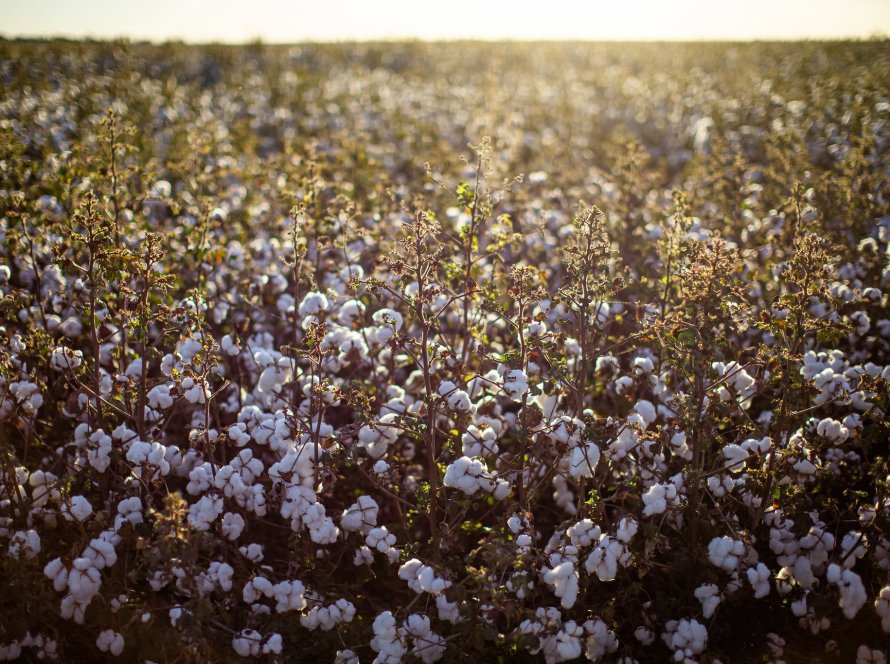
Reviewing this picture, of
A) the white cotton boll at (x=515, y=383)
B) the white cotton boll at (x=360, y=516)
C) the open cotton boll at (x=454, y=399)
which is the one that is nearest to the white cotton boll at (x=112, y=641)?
the white cotton boll at (x=360, y=516)

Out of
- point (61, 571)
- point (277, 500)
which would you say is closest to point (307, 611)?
point (277, 500)

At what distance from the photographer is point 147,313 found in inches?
118

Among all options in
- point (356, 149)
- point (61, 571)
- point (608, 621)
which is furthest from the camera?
point (356, 149)

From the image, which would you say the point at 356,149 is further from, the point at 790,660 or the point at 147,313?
the point at 790,660

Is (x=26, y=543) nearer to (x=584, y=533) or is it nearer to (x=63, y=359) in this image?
(x=63, y=359)

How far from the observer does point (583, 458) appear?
2.85 meters

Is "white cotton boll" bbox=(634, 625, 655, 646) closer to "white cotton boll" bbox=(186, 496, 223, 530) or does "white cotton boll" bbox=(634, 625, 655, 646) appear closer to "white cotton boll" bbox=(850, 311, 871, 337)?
"white cotton boll" bbox=(186, 496, 223, 530)

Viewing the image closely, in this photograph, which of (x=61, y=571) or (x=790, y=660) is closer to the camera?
(x=61, y=571)

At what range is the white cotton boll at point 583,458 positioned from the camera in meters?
2.82

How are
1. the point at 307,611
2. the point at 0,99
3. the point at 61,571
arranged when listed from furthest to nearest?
1. the point at 0,99
2. the point at 307,611
3. the point at 61,571

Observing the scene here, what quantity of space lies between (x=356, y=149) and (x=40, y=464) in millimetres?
4207

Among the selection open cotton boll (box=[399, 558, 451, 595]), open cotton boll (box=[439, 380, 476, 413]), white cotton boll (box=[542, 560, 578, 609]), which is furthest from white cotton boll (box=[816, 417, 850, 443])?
open cotton boll (box=[399, 558, 451, 595])

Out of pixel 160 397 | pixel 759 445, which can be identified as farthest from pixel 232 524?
pixel 759 445

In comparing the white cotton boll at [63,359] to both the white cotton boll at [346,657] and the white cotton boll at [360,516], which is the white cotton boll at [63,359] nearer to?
the white cotton boll at [360,516]
